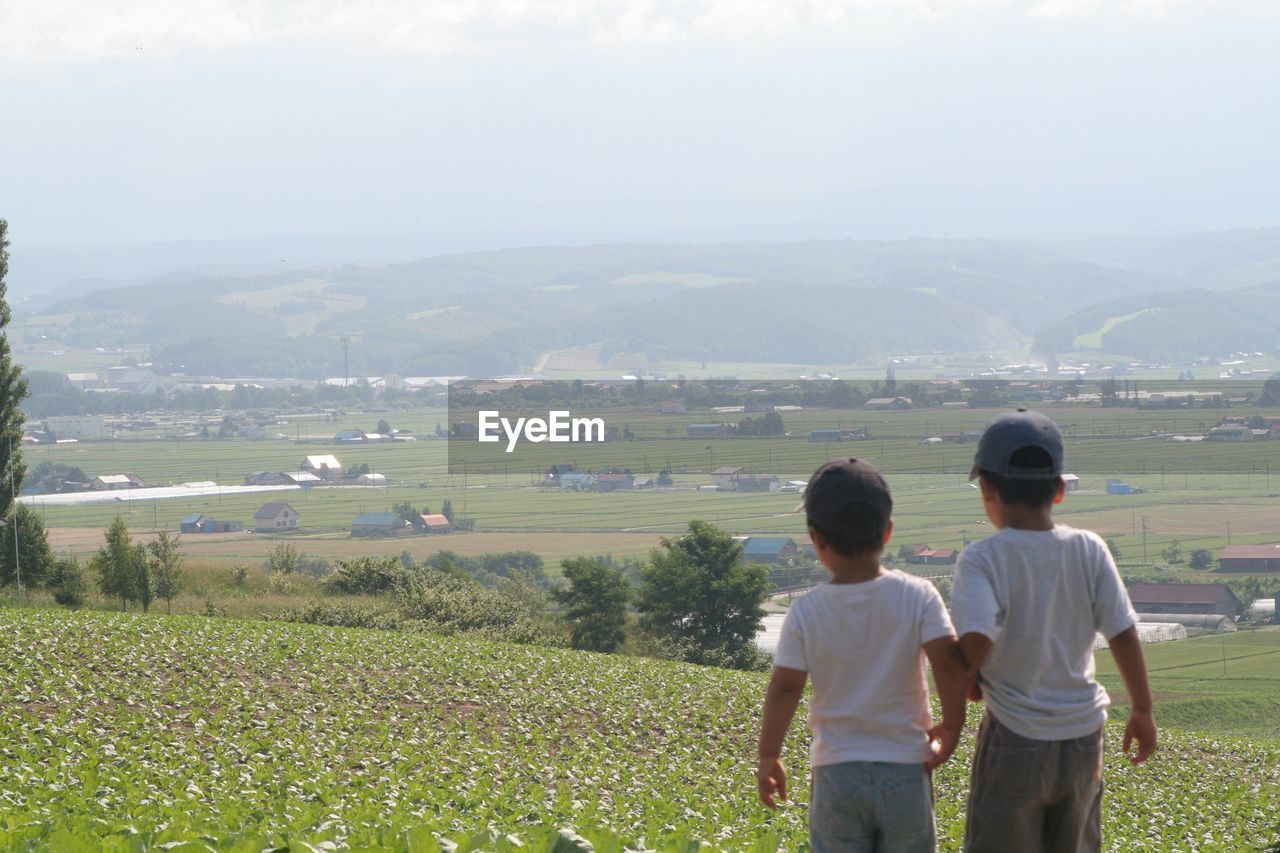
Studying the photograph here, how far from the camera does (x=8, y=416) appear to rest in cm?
4022

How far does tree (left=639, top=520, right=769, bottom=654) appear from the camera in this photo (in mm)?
49500

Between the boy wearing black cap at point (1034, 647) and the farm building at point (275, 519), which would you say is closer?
the boy wearing black cap at point (1034, 647)

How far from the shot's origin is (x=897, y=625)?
5.15 metres

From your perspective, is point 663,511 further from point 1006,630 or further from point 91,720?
point 1006,630

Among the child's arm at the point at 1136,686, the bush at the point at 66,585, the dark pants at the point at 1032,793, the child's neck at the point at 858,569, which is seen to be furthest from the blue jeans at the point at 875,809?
the bush at the point at 66,585

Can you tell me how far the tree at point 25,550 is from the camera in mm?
39625

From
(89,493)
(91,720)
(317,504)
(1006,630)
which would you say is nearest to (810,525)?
(1006,630)

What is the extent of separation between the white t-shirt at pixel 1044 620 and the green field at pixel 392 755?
224 centimetres

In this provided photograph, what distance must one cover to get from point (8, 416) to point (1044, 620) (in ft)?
131

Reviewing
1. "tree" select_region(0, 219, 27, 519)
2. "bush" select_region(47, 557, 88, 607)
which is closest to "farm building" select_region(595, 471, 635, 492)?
"bush" select_region(47, 557, 88, 607)

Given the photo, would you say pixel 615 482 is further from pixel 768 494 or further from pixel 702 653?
pixel 702 653

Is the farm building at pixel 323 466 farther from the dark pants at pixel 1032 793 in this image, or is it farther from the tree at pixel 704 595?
the dark pants at pixel 1032 793

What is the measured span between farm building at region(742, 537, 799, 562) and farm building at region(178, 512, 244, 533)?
57883 millimetres

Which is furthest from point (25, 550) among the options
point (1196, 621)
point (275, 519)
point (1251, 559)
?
point (275, 519)
